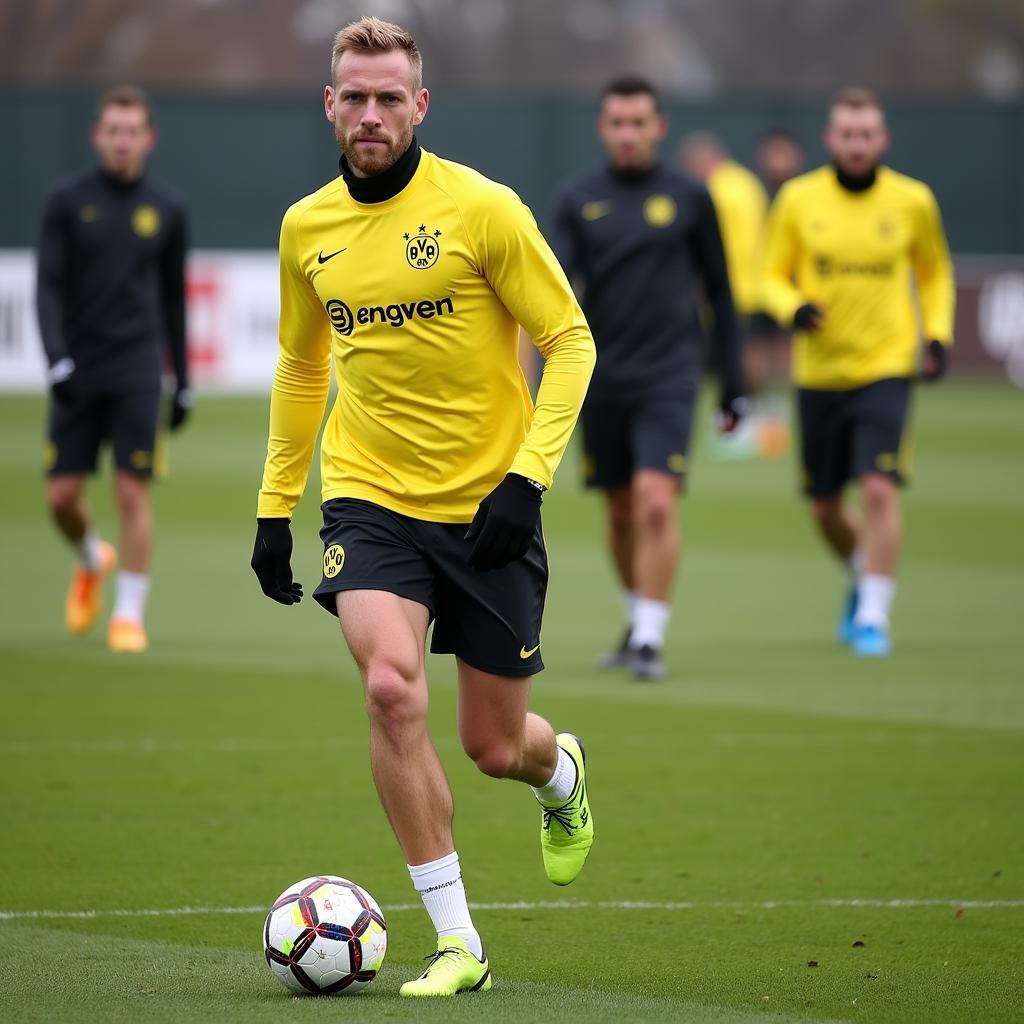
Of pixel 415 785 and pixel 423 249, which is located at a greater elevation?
pixel 423 249

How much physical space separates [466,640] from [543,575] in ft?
0.88

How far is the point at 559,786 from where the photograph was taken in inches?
239

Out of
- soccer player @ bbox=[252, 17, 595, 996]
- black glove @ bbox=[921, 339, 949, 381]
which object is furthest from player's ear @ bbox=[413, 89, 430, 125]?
black glove @ bbox=[921, 339, 949, 381]

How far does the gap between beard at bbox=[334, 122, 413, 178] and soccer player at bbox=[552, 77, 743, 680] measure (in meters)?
4.70

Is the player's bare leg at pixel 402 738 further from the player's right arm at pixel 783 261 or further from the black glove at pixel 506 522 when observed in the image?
the player's right arm at pixel 783 261

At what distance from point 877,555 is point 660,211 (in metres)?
2.05

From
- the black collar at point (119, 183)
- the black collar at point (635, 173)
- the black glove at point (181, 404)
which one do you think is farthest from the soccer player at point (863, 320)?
the black collar at point (119, 183)

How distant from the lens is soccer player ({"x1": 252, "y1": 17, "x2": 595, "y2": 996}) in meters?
5.34

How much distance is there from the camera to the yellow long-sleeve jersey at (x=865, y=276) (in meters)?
11.1

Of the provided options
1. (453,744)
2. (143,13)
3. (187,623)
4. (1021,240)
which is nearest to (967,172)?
(1021,240)

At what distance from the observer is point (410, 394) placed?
5660mm

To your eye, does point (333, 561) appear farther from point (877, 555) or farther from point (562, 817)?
point (877, 555)

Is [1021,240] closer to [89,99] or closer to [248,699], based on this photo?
[89,99]

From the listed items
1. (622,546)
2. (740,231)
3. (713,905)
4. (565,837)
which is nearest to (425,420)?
(565,837)
